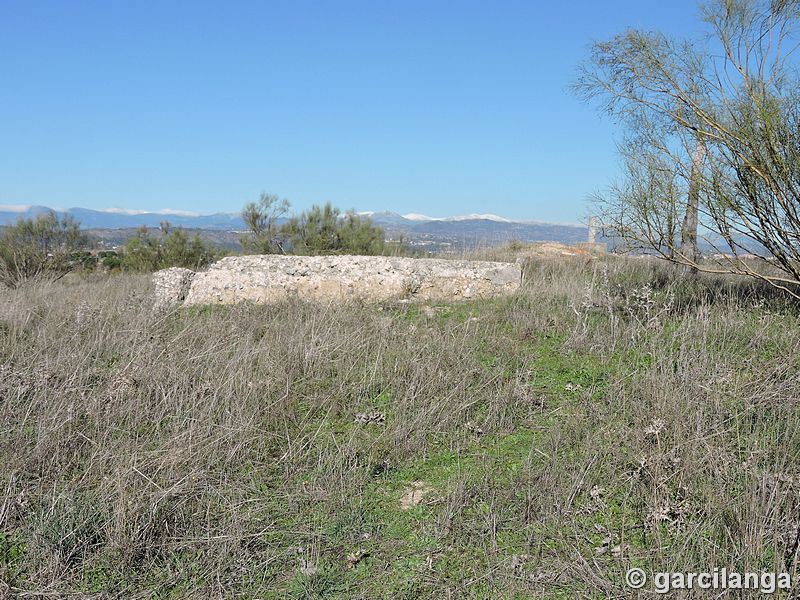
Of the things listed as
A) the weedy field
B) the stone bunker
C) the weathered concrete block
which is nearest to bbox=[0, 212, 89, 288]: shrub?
the weathered concrete block

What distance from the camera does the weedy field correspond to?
275cm

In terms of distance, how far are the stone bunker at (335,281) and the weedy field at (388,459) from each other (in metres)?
2.23

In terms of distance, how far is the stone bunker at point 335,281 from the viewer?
8.38 meters

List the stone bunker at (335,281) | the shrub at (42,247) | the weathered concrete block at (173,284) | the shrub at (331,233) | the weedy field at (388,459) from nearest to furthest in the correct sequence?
the weedy field at (388,459)
the stone bunker at (335,281)
the weathered concrete block at (173,284)
the shrub at (42,247)
the shrub at (331,233)

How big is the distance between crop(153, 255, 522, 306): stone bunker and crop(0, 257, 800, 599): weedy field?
2.23 metres

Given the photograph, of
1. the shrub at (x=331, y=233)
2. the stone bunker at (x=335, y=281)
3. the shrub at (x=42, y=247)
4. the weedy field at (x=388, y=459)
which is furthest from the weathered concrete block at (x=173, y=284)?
the shrub at (x=331, y=233)

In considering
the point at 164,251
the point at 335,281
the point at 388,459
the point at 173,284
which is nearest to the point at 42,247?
the point at 164,251

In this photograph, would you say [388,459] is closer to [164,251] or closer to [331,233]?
[331,233]

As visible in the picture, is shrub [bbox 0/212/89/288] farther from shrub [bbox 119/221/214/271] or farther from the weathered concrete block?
the weathered concrete block

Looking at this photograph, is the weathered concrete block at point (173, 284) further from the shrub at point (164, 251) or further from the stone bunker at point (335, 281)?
the shrub at point (164, 251)

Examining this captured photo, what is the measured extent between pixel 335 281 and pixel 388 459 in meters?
4.94

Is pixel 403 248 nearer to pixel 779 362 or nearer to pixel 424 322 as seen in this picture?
Answer: pixel 424 322

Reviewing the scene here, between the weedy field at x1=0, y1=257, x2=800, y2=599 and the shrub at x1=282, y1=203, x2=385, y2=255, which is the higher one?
the shrub at x1=282, y1=203, x2=385, y2=255

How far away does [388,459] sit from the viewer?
3799mm
